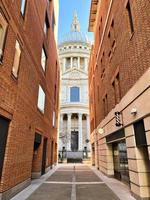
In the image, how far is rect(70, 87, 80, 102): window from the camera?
45781 mm

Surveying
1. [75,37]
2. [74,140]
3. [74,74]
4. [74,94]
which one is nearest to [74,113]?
[74,94]

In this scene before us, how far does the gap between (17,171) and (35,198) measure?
1.45 m

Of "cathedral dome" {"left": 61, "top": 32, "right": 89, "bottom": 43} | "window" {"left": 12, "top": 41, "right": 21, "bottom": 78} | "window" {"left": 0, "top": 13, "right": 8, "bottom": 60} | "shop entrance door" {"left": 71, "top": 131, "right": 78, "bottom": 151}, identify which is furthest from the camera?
"cathedral dome" {"left": 61, "top": 32, "right": 89, "bottom": 43}

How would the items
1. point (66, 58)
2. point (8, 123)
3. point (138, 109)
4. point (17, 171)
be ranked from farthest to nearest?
point (66, 58) < point (17, 171) < point (8, 123) < point (138, 109)

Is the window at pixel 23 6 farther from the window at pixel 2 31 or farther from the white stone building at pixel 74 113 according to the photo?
the white stone building at pixel 74 113

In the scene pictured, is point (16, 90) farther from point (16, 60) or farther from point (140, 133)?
point (140, 133)

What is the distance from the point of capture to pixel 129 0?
7613 millimetres

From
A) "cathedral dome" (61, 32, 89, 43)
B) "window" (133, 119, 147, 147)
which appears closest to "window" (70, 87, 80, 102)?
"cathedral dome" (61, 32, 89, 43)

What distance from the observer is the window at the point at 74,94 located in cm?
4578

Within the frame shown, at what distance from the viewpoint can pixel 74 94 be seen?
4634 centimetres

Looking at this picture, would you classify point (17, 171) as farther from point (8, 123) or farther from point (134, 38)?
point (134, 38)

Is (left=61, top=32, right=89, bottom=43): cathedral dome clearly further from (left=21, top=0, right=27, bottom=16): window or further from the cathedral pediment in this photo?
(left=21, top=0, right=27, bottom=16): window

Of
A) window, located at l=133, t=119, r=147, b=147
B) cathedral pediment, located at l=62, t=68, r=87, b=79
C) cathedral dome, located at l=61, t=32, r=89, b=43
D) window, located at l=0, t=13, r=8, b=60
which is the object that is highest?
cathedral dome, located at l=61, t=32, r=89, b=43

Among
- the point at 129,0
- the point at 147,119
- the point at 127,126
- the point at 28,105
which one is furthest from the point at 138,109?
the point at 28,105
